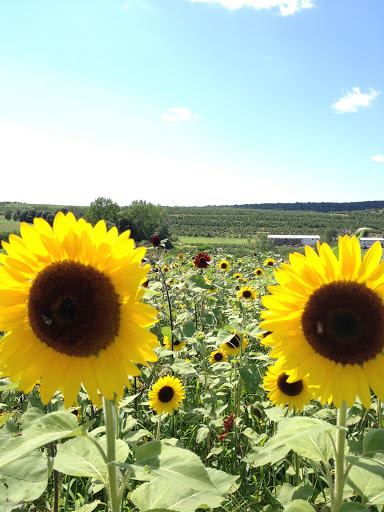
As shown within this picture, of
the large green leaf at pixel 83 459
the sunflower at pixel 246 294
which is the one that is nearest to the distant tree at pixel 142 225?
the sunflower at pixel 246 294

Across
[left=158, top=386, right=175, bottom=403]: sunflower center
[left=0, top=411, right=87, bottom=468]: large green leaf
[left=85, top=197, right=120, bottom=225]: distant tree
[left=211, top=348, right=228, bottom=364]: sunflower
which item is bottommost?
[left=211, top=348, right=228, bottom=364]: sunflower

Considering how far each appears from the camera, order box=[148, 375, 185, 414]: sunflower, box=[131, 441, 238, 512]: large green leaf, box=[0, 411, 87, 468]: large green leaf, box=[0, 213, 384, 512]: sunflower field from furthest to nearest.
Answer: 1. box=[148, 375, 185, 414]: sunflower
2. box=[0, 213, 384, 512]: sunflower field
3. box=[131, 441, 238, 512]: large green leaf
4. box=[0, 411, 87, 468]: large green leaf

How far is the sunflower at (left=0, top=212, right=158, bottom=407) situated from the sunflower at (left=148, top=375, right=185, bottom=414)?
7.11 ft

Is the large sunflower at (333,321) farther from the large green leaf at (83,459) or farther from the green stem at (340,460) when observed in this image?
the large green leaf at (83,459)

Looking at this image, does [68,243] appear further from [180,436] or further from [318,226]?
[318,226]

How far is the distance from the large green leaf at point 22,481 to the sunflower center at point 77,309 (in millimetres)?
523

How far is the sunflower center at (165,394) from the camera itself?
336 centimetres

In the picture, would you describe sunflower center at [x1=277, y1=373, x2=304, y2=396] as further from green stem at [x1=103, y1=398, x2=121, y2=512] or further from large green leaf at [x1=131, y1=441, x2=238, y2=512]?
green stem at [x1=103, y1=398, x2=121, y2=512]

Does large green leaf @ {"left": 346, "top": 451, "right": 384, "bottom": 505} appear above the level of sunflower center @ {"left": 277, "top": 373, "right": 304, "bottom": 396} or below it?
above

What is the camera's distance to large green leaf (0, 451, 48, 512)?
1361 millimetres

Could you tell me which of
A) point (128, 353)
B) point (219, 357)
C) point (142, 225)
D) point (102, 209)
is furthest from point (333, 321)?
point (102, 209)

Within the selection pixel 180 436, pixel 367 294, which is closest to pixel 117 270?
pixel 367 294

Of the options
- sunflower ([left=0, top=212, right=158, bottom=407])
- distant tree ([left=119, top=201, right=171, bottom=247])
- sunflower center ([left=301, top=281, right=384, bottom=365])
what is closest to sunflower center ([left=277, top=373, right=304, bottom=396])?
sunflower center ([left=301, top=281, right=384, bottom=365])

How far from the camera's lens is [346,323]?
153 centimetres
